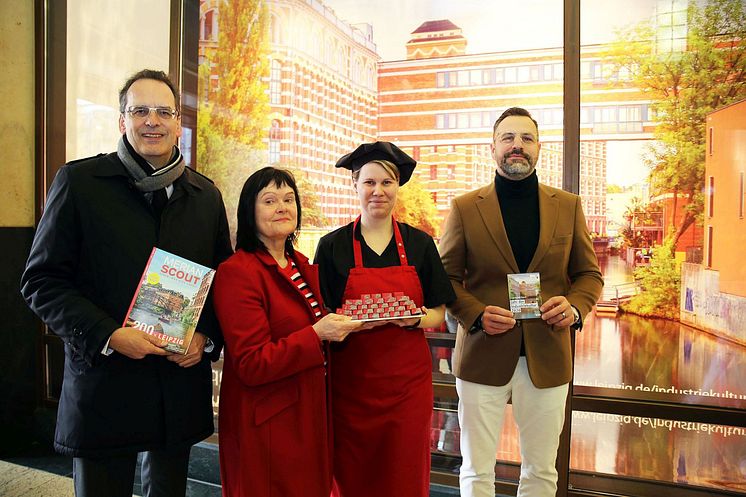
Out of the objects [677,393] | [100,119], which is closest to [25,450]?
[100,119]

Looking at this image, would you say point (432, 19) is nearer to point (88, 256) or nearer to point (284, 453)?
point (88, 256)

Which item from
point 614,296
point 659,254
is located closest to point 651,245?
point 659,254

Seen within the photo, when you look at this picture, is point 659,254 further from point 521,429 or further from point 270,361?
point 270,361

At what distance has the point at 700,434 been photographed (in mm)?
2846

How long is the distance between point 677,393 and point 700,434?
0.79 feet

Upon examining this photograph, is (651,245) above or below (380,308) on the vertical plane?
above

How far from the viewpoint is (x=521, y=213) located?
2355 mm

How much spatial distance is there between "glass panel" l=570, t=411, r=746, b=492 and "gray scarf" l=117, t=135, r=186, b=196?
8.08 ft

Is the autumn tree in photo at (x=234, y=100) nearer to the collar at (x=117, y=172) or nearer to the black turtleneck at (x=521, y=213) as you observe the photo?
the collar at (x=117, y=172)

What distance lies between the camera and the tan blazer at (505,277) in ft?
7.40

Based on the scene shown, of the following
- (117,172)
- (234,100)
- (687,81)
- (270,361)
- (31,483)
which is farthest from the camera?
(234,100)

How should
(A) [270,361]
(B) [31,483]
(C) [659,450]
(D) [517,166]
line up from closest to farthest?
(A) [270,361] < (D) [517,166] < (C) [659,450] < (B) [31,483]

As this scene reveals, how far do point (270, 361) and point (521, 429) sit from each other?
1.22m

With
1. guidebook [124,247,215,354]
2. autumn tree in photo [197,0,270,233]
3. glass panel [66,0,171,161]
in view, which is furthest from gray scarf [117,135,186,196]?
glass panel [66,0,171,161]
